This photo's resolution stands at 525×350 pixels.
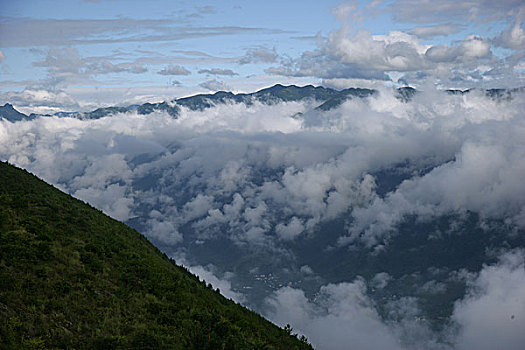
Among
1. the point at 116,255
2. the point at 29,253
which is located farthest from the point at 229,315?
the point at 29,253

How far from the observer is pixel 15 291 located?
28.4 metres

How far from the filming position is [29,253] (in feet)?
112

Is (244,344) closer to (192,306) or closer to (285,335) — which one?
(192,306)

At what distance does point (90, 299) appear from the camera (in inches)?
1258

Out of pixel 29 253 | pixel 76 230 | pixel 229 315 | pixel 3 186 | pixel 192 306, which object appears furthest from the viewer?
pixel 3 186

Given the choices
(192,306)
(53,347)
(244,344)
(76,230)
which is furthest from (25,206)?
(244,344)

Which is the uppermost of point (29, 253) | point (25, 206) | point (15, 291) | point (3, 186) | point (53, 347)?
point (3, 186)

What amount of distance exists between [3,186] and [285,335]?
4919 centimetres

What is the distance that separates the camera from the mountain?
26359 millimetres

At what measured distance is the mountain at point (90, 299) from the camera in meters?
26.4

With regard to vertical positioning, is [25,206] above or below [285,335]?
above

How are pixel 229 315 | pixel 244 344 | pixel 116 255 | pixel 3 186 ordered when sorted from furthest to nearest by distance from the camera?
1. pixel 3 186
2. pixel 116 255
3. pixel 229 315
4. pixel 244 344

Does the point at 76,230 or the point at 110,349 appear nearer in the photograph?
the point at 110,349

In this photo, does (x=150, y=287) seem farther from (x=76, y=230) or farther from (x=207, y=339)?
(x=76, y=230)
